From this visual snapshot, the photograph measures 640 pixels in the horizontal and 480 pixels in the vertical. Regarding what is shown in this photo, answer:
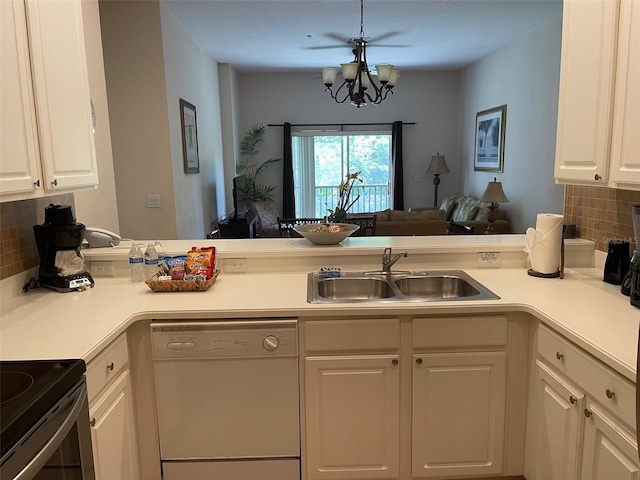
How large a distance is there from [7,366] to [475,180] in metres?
6.69

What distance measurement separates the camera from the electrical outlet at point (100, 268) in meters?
2.43

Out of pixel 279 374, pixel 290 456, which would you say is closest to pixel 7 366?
pixel 279 374

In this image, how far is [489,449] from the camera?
2.01 meters

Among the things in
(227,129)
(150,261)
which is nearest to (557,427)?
(150,261)

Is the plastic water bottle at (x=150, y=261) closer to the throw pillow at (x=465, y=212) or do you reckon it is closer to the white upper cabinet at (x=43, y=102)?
the white upper cabinet at (x=43, y=102)

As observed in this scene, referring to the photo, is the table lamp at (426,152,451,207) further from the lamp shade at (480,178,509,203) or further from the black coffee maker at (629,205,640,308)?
the black coffee maker at (629,205,640,308)

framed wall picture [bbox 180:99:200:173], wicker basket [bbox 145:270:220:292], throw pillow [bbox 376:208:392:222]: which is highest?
framed wall picture [bbox 180:99:200:173]

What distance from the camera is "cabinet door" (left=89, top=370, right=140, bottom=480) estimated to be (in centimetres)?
160

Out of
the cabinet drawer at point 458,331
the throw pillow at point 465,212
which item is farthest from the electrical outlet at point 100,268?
the throw pillow at point 465,212

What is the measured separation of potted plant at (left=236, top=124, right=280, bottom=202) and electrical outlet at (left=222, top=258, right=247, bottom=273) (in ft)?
16.7

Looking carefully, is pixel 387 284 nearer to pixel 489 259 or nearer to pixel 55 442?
pixel 489 259

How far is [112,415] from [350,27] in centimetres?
444

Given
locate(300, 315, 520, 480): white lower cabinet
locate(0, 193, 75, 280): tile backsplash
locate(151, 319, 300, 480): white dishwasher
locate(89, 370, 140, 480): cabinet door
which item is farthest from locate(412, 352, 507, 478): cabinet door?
locate(0, 193, 75, 280): tile backsplash

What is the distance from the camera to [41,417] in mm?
1112
